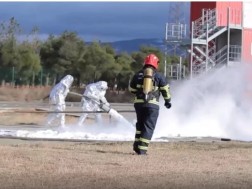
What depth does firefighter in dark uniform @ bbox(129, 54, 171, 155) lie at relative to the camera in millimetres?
11891

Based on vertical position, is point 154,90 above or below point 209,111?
above

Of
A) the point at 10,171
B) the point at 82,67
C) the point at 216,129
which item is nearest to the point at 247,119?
the point at 216,129

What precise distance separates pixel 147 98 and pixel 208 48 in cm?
2941

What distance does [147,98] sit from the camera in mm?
11906

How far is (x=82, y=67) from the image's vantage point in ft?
228

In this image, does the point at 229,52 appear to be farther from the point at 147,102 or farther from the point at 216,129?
the point at 147,102

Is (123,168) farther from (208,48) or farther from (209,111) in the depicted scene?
(208,48)

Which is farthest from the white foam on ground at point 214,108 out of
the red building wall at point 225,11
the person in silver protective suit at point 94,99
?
the red building wall at point 225,11

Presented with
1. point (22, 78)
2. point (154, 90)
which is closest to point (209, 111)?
point (154, 90)

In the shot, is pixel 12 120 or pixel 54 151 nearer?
pixel 54 151

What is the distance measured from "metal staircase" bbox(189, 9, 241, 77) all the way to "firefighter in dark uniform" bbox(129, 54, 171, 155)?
26865 mm

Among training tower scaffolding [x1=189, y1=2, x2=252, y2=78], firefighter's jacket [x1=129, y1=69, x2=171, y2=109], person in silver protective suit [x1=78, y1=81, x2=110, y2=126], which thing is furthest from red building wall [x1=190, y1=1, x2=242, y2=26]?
firefighter's jacket [x1=129, y1=69, x2=171, y2=109]

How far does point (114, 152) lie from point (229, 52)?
28.3 meters

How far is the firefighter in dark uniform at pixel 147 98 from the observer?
11.9 m
